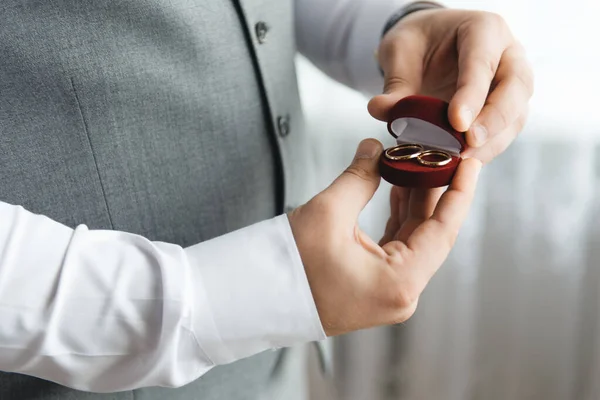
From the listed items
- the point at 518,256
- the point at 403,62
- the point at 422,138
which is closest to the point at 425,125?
the point at 422,138

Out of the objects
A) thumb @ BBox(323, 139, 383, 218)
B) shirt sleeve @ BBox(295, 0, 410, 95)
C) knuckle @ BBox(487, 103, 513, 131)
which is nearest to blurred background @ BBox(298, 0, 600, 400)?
shirt sleeve @ BBox(295, 0, 410, 95)

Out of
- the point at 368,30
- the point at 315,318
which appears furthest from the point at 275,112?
the point at 315,318

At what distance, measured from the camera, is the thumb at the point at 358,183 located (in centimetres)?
52

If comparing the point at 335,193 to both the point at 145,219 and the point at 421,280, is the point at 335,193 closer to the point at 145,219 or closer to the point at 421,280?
the point at 421,280

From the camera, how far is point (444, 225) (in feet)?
1.74

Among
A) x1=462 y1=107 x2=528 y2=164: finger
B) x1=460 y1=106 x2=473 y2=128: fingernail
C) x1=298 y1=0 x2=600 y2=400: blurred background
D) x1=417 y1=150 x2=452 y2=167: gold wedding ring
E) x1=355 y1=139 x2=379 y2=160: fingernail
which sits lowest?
x1=298 y1=0 x2=600 y2=400: blurred background

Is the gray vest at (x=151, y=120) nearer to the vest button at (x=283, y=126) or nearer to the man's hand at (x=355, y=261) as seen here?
the vest button at (x=283, y=126)

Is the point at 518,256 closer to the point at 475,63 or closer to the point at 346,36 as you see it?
the point at 346,36

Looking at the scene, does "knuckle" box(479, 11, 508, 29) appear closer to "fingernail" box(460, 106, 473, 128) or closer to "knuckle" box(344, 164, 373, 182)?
"fingernail" box(460, 106, 473, 128)

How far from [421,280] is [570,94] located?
3.16 feet

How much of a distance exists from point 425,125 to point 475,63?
9cm

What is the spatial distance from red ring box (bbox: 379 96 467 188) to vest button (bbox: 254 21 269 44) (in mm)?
194

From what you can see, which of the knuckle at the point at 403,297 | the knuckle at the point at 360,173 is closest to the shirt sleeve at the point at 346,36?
the knuckle at the point at 360,173

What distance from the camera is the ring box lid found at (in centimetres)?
61
